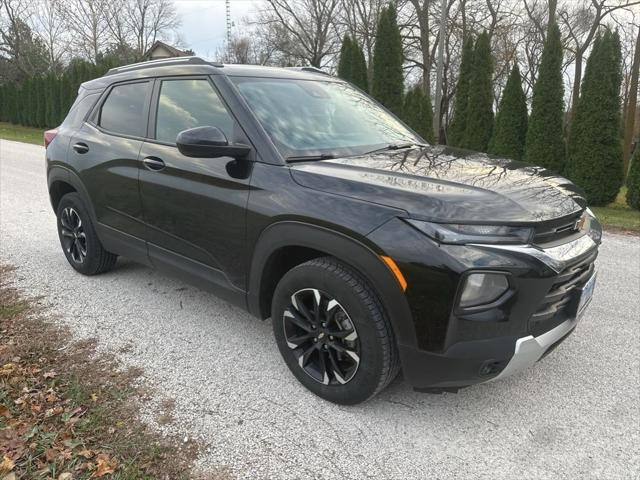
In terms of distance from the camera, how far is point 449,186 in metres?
2.44

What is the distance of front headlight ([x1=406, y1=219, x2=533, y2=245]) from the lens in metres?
2.20

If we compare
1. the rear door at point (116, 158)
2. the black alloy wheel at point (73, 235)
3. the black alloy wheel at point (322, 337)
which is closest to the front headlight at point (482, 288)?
the black alloy wheel at point (322, 337)

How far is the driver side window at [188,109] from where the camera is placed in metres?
3.17

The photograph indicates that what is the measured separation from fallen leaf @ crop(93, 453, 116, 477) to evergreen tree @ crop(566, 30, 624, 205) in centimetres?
1043

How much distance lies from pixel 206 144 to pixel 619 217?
8528 millimetres

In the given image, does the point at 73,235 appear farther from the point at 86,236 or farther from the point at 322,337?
the point at 322,337

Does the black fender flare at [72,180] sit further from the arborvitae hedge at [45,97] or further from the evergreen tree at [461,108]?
the arborvitae hedge at [45,97]

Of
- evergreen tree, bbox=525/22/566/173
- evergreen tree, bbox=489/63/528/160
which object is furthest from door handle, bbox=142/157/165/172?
evergreen tree, bbox=489/63/528/160

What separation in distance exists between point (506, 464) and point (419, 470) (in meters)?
0.42

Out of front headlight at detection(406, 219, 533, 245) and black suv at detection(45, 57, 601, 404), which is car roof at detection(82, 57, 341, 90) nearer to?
black suv at detection(45, 57, 601, 404)

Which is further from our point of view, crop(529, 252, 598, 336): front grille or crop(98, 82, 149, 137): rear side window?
crop(98, 82, 149, 137): rear side window

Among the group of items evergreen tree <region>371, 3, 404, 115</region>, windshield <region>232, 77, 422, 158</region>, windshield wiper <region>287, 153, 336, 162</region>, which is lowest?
windshield wiper <region>287, 153, 336, 162</region>

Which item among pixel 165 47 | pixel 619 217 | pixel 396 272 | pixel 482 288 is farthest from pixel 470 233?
pixel 165 47

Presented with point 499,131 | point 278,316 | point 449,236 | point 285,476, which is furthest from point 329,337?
point 499,131
